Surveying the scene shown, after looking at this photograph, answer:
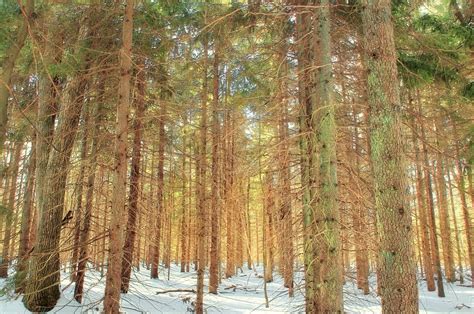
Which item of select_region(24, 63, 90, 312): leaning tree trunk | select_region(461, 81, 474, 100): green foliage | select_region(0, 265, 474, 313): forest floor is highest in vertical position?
select_region(461, 81, 474, 100): green foliage

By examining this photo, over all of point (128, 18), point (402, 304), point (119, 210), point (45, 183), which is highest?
point (128, 18)

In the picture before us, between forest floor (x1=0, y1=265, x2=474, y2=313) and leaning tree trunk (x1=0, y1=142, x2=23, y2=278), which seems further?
forest floor (x1=0, y1=265, x2=474, y2=313)

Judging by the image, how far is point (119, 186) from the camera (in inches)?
186

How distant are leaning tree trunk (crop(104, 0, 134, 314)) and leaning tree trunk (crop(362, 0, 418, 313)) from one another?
303cm

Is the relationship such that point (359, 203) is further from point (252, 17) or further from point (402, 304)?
point (252, 17)

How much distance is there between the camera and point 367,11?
14.7ft

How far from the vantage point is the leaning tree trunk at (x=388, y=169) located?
3871mm

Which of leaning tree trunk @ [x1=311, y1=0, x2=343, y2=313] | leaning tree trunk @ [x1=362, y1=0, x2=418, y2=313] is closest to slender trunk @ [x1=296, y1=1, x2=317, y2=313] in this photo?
leaning tree trunk @ [x1=311, y1=0, x2=343, y2=313]

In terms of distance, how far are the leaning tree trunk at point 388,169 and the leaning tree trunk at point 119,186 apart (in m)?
3.03

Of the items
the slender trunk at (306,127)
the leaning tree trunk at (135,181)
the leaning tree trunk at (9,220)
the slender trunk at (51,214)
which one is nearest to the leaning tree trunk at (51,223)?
the slender trunk at (51,214)

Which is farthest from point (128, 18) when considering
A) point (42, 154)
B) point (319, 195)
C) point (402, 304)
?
point (402, 304)

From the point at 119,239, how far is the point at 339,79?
3909mm

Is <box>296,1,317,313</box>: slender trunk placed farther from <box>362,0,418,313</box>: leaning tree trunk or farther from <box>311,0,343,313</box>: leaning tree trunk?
<box>362,0,418,313</box>: leaning tree trunk

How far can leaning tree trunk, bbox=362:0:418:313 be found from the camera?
12.7 ft
